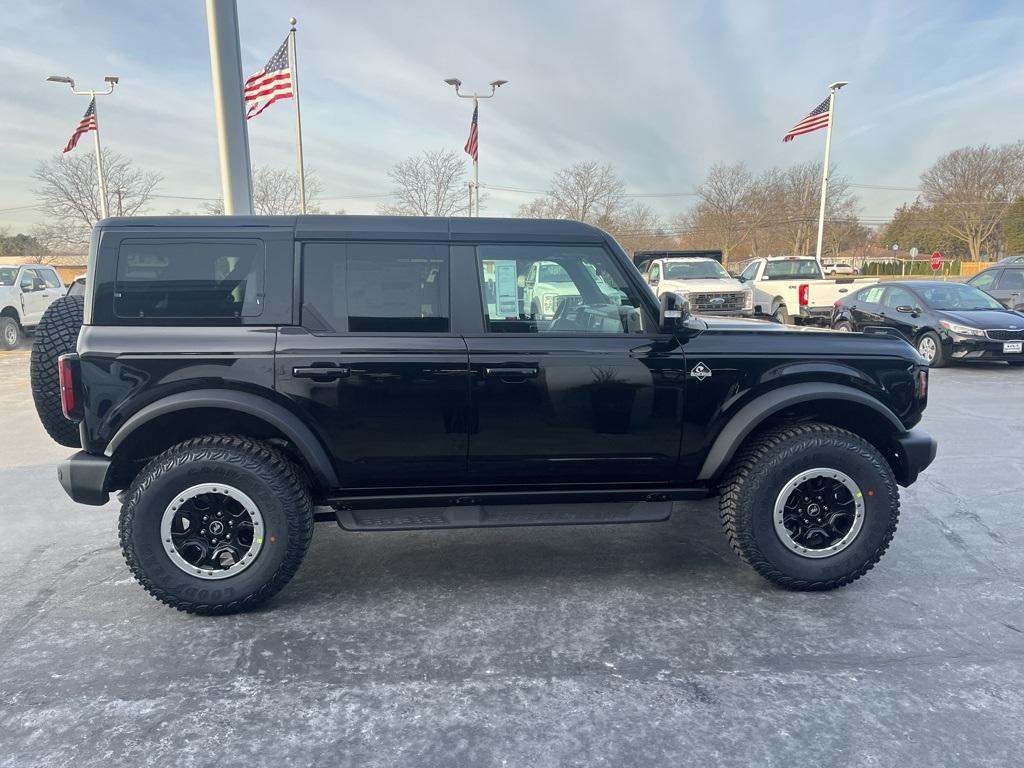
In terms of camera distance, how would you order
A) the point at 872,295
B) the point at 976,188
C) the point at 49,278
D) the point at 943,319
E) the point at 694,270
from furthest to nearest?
1. the point at 976,188
2. the point at 694,270
3. the point at 49,278
4. the point at 872,295
5. the point at 943,319

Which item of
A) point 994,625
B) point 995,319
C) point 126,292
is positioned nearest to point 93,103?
point 126,292

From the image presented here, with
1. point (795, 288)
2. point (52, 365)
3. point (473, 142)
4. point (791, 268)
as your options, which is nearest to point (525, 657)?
point (52, 365)

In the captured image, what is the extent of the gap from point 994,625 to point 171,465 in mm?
4032

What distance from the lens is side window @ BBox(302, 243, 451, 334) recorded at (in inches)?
134

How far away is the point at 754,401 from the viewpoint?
11.9 ft

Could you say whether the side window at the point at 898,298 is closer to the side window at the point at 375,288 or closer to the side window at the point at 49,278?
the side window at the point at 375,288

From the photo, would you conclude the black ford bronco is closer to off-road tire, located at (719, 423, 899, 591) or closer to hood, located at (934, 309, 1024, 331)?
off-road tire, located at (719, 423, 899, 591)

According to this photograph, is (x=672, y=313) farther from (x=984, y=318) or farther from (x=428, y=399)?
(x=984, y=318)

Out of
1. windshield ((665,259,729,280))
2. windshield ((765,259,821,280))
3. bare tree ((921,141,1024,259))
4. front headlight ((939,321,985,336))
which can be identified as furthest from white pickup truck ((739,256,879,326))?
bare tree ((921,141,1024,259))

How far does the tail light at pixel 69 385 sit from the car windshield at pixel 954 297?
12187 mm

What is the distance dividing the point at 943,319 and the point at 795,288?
528 centimetres

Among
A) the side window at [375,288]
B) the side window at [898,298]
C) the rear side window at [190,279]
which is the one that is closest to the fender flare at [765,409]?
the side window at [375,288]

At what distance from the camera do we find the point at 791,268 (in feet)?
57.8

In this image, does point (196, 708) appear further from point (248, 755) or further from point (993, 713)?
point (993, 713)
